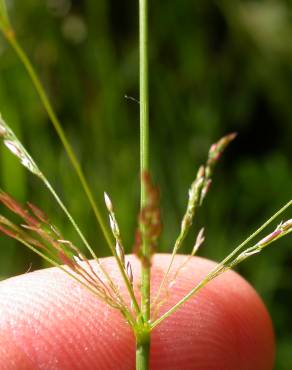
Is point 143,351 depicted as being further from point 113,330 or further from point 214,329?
point 214,329

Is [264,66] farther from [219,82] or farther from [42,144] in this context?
[42,144]

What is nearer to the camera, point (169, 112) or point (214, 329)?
point (214, 329)

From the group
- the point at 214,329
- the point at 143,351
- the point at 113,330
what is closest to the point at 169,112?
the point at 214,329

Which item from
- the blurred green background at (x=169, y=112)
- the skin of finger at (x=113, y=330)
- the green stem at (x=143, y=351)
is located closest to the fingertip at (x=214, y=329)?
the skin of finger at (x=113, y=330)

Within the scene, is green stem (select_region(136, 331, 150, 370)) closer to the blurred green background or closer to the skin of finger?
the skin of finger

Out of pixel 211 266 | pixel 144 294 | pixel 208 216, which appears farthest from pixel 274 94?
pixel 144 294

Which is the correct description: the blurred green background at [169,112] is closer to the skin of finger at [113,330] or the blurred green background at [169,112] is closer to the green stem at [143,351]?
the skin of finger at [113,330]
